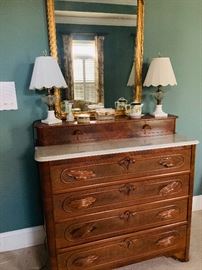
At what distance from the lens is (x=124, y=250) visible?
175 cm

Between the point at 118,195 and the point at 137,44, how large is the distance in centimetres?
127

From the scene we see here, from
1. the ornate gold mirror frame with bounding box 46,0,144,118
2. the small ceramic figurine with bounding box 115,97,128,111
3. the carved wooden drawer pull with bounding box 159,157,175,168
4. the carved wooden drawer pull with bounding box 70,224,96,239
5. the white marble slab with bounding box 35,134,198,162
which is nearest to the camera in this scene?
the white marble slab with bounding box 35,134,198,162

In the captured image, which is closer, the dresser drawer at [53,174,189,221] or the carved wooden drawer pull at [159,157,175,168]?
the dresser drawer at [53,174,189,221]

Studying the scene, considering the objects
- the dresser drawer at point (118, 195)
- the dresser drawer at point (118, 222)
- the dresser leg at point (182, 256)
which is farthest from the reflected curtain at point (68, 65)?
the dresser leg at point (182, 256)

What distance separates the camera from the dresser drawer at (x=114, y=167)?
1.51 m

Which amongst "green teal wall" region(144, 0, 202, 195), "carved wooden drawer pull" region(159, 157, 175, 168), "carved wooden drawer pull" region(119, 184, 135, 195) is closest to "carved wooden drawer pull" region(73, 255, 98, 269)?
"carved wooden drawer pull" region(119, 184, 135, 195)

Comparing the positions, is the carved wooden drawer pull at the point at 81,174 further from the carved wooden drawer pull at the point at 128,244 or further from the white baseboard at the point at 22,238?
the white baseboard at the point at 22,238

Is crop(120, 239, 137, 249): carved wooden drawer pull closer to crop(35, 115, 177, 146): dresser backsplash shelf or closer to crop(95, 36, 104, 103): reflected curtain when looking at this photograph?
crop(35, 115, 177, 146): dresser backsplash shelf

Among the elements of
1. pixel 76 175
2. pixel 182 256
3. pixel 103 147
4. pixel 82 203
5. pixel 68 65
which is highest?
pixel 68 65

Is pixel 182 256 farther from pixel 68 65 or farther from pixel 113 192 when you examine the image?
pixel 68 65

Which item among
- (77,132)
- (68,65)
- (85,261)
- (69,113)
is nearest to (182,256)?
(85,261)

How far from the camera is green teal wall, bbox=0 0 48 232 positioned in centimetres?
181

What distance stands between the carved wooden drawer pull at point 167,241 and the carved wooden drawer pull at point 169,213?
0.18 m

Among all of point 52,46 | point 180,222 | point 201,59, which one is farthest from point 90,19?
point 180,222
